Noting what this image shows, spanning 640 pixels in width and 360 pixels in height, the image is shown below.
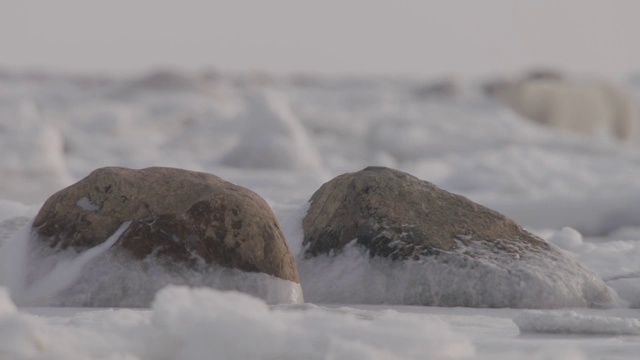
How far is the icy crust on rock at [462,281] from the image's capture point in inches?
150

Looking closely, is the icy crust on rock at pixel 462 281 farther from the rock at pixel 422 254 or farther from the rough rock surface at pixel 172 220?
the rough rock surface at pixel 172 220

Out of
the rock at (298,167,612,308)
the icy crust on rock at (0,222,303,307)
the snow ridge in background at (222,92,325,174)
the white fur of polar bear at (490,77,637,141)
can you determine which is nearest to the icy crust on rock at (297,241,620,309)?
the rock at (298,167,612,308)

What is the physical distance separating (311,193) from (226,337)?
6.87 meters

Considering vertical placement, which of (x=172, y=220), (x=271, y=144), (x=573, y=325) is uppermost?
(x=271, y=144)

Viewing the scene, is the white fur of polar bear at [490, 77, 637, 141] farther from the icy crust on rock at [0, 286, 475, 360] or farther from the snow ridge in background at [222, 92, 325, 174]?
the icy crust on rock at [0, 286, 475, 360]

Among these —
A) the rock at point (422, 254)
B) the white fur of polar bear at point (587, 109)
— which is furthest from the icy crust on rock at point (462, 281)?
the white fur of polar bear at point (587, 109)

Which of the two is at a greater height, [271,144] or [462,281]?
[271,144]

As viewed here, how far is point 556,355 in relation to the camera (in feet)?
8.38

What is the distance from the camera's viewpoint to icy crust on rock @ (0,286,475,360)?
2352mm

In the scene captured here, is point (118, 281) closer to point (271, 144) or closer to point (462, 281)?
point (462, 281)

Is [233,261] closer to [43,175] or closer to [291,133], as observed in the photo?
[43,175]

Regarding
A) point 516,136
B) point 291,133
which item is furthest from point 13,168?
point 516,136

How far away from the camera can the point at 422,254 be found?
154 inches

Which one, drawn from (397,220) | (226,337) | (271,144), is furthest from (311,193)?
(226,337)
